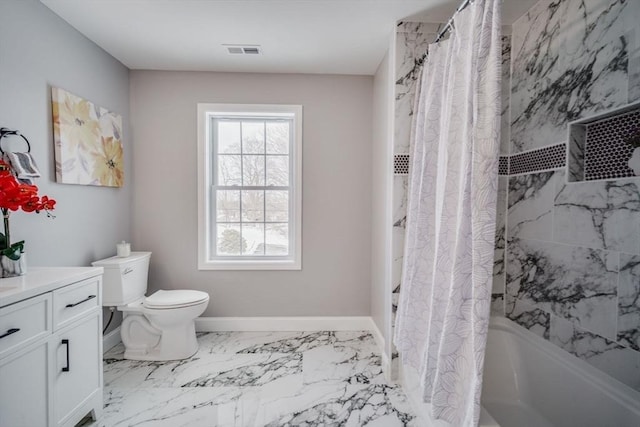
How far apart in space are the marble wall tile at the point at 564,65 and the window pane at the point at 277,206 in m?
1.86

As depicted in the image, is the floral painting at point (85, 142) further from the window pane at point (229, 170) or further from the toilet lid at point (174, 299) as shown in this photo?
the toilet lid at point (174, 299)

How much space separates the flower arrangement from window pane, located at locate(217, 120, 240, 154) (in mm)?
1538

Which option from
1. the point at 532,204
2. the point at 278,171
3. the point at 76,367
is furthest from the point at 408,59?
the point at 76,367

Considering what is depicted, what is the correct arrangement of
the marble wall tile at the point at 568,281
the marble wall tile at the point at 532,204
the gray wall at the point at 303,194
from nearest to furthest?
the marble wall tile at the point at 568,281 → the marble wall tile at the point at 532,204 → the gray wall at the point at 303,194

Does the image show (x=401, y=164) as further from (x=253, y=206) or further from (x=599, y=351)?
(x=253, y=206)

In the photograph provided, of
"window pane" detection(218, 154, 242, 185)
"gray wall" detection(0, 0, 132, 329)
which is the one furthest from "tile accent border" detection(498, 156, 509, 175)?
"gray wall" detection(0, 0, 132, 329)

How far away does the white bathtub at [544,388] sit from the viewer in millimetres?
1250

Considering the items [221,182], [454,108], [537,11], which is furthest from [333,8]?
[221,182]

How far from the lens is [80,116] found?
2020 millimetres

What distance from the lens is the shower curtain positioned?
1.07 m

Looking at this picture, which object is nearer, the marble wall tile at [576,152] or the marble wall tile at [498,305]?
the marble wall tile at [576,152]

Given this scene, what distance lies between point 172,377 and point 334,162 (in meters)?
2.05

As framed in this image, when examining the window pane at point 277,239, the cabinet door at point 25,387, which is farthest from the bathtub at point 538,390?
the cabinet door at point 25,387

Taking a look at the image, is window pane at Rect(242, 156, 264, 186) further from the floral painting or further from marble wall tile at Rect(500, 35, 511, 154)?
marble wall tile at Rect(500, 35, 511, 154)
